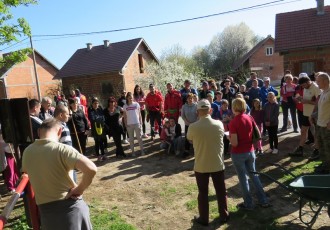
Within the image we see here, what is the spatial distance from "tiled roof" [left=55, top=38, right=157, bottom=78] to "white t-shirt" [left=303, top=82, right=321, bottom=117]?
2315cm

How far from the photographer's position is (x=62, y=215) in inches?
127

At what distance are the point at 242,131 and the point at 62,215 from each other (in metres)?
2.99

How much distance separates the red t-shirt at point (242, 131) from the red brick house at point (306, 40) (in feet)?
44.3

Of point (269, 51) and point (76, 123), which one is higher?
point (269, 51)

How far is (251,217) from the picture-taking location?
5.09 metres

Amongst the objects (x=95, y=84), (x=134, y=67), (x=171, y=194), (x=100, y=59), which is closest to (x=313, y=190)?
(x=171, y=194)

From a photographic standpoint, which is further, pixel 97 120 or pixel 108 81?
pixel 108 81

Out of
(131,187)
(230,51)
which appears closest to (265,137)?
(131,187)

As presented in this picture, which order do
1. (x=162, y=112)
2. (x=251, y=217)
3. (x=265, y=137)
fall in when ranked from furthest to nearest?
(x=162, y=112) < (x=265, y=137) < (x=251, y=217)

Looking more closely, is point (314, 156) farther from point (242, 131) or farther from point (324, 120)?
point (242, 131)

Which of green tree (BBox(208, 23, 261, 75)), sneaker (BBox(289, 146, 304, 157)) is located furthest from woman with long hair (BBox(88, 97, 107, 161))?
green tree (BBox(208, 23, 261, 75))

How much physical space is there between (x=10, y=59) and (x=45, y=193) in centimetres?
1173

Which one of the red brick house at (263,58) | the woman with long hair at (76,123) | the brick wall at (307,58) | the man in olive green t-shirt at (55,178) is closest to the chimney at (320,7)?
the brick wall at (307,58)

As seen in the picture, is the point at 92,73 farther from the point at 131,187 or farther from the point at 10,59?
the point at 131,187
